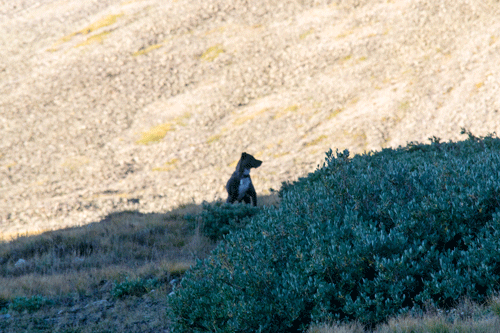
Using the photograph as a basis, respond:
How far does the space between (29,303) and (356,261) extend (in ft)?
15.9

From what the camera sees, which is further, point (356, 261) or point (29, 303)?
point (29, 303)

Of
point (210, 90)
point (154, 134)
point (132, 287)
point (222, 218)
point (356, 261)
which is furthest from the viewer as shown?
point (210, 90)

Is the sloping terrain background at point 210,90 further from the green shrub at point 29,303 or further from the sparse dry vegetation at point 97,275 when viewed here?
the green shrub at point 29,303

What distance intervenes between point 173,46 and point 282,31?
21.0 feet

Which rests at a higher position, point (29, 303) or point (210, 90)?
point (210, 90)

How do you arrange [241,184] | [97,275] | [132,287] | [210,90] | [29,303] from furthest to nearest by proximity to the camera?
1. [210,90]
2. [241,184]
3. [97,275]
4. [132,287]
5. [29,303]

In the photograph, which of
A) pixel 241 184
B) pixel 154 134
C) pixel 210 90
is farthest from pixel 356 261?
pixel 210 90

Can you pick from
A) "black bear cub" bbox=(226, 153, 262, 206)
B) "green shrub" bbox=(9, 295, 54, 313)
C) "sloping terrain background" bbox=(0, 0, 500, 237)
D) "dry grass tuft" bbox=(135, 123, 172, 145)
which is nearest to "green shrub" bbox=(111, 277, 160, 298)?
"green shrub" bbox=(9, 295, 54, 313)

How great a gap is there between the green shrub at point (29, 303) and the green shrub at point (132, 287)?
3.18 feet

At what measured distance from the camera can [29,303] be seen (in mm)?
6180

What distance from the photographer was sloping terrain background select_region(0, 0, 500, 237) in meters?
19.2

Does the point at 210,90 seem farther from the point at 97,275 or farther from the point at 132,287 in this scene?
the point at 132,287

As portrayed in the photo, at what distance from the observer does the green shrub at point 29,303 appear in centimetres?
614

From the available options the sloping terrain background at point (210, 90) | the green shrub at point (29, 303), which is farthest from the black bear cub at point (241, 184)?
the sloping terrain background at point (210, 90)
